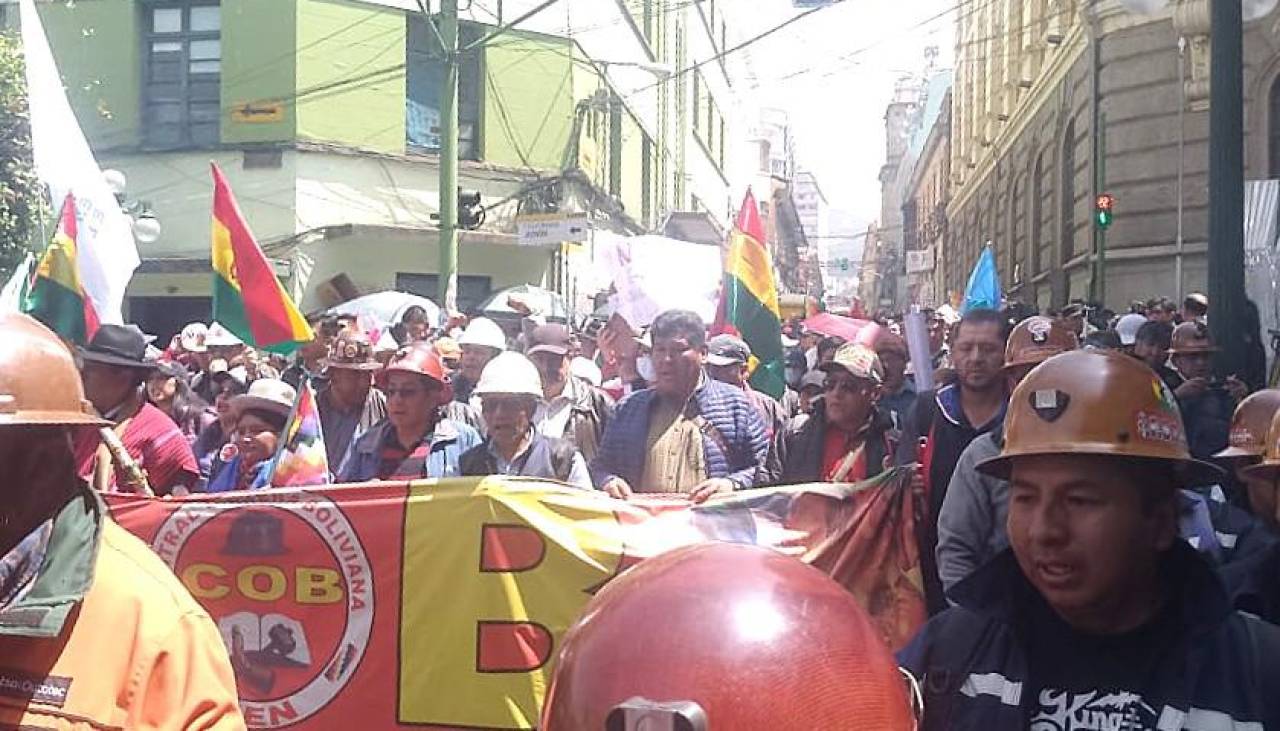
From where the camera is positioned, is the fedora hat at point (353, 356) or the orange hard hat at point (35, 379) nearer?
the orange hard hat at point (35, 379)

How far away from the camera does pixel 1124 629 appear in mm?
2135

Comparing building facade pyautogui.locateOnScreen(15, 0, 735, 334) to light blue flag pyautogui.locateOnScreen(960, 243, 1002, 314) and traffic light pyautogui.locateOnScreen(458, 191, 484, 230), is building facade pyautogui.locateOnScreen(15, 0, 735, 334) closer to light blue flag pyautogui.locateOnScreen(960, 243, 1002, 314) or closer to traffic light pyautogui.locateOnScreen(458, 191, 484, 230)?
traffic light pyautogui.locateOnScreen(458, 191, 484, 230)

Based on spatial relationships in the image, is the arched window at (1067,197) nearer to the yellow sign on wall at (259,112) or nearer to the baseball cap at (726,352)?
the yellow sign on wall at (259,112)

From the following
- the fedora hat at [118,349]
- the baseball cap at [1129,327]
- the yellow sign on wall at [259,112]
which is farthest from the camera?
the yellow sign on wall at [259,112]

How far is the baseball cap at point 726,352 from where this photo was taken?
7.94 meters

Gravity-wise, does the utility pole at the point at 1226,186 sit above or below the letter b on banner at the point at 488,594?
above

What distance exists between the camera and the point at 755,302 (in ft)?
28.2

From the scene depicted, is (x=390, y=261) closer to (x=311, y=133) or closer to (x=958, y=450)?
(x=311, y=133)

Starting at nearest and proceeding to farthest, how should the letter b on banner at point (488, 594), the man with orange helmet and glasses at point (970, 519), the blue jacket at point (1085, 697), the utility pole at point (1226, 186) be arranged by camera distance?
the blue jacket at point (1085, 697), the man with orange helmet and glasses at point (970, 519), the letter b on banner at point (488, 594), the utility pole at point (1226, 186)

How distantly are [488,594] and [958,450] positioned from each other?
1730 mm

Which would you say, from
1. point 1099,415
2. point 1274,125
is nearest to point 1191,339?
point 1099,415

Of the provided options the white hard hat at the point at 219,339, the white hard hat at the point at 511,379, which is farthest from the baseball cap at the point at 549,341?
the white hard hat at the point at 219,339

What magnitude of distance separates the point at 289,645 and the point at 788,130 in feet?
369

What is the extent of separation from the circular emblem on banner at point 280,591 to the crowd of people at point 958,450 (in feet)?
1.59
